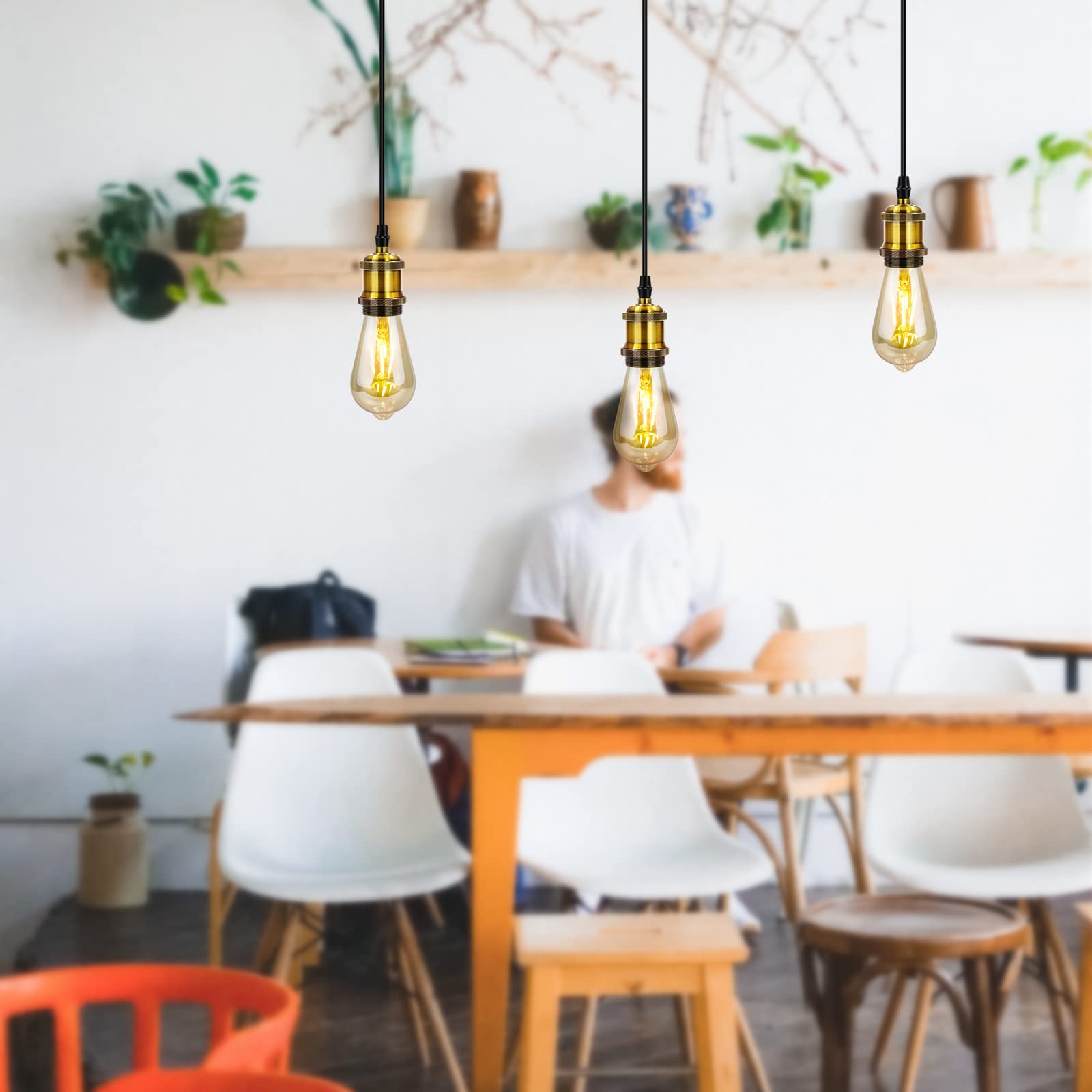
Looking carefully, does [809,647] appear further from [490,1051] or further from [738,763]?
[490,1051]

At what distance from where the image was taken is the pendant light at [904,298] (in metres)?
2.06

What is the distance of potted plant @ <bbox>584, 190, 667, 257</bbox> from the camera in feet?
17.1

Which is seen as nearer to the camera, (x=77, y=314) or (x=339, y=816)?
(x=339, y=816)

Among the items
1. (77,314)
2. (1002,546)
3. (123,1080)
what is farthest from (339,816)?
(1002,546)

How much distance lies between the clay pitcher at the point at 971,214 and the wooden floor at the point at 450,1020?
7.33 feet

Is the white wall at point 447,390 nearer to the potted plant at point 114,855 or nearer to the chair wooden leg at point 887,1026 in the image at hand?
the potted plant at point 114,855

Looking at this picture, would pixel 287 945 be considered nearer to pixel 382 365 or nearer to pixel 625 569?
pixel 382 365

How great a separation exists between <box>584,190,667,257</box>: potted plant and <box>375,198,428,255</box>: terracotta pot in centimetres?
57

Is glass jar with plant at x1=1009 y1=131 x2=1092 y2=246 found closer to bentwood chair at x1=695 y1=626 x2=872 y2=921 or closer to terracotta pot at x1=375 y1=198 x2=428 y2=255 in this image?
bentwood chair at x1=695 y1=626 x2=872 y2=921

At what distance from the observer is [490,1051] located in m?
2.96

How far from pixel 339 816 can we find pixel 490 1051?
75cm

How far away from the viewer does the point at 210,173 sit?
206 inches

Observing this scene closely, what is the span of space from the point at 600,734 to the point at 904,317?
110 centimetres

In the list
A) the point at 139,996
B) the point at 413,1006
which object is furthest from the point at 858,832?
the point at 139,996
